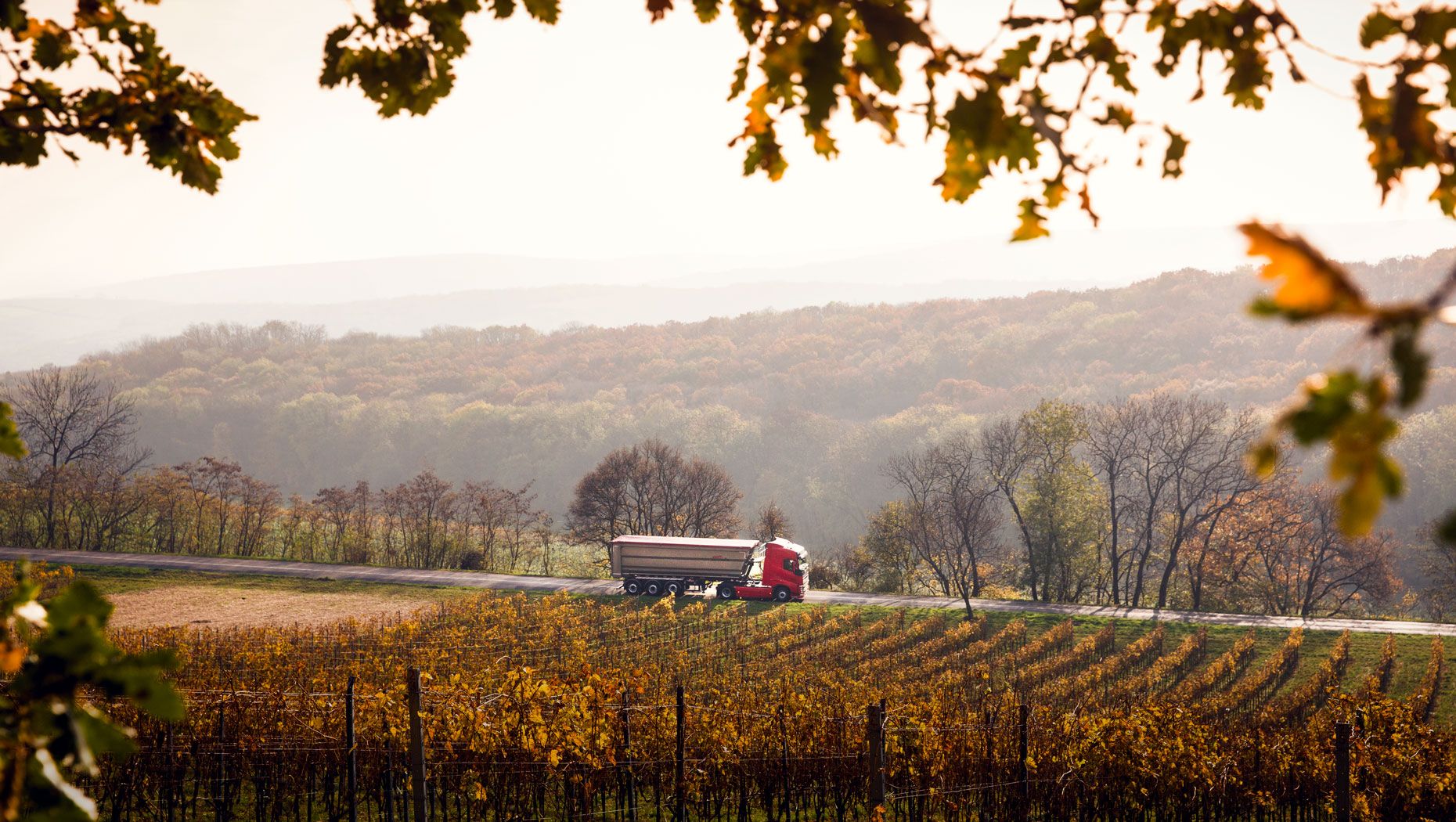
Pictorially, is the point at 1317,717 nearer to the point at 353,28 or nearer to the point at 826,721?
the point at 826,721

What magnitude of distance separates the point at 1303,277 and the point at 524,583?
4200cm

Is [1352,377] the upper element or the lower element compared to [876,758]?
upper

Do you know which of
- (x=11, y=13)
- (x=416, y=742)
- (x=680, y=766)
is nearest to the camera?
(x=11, y=13)

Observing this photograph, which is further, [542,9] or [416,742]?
[416,742]

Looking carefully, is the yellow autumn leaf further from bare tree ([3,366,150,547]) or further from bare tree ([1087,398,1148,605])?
bare tree ([3,366,150,547])

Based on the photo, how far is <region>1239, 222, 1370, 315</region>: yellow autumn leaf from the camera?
3.18ft

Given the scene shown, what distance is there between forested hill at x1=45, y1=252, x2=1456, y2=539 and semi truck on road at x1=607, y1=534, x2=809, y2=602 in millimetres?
46798

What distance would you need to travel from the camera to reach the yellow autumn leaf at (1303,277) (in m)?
0.97

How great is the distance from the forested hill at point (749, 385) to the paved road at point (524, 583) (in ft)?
147

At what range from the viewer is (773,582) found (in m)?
38.8

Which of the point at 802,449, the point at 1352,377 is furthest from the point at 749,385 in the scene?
the point at 1352,377

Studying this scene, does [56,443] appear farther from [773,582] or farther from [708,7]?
[708,7]

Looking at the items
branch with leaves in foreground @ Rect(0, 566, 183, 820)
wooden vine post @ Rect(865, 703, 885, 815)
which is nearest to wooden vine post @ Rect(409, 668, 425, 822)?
wooden vine post @ Rect(865, 703, 885, 815)

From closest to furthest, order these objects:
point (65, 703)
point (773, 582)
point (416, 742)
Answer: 1. point (65, 703)
2. point (416, 742)
3. point (773, 582)
